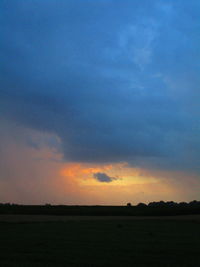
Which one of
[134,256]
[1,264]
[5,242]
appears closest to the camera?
[1,264]

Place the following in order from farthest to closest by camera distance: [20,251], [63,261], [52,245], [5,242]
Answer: [5,242] < [52,245] < [20,251] < [63,261]

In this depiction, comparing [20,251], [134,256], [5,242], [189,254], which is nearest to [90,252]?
[134,256]

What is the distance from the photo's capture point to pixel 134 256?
20.1 m

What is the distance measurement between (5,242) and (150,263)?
1223 cm

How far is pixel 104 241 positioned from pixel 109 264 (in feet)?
31.2

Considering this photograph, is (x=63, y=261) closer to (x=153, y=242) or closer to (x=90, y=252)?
(x=90, y=252)

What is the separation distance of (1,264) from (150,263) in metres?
7.07

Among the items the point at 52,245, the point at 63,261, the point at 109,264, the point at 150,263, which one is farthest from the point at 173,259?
the point at 52,245

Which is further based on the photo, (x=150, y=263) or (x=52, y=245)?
(x=52, y=245)

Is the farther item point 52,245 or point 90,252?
point 52,245

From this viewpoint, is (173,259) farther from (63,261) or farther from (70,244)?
(70,244)

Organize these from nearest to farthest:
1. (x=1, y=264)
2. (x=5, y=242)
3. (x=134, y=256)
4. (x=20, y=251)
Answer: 1. (x=1, y=264)
2. (x=134, y=256)
3. (x=20, y=251)
4. (x=5, y=242)

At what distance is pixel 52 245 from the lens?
2411 centimetres

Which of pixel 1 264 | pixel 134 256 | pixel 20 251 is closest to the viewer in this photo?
pixel 1 264
